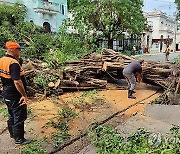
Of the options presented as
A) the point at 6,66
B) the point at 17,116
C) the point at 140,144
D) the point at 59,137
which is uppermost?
the point at 6,66

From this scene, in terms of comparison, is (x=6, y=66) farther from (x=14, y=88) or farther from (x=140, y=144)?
(x=140, y=144)

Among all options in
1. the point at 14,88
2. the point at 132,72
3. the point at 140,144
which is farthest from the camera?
the point at 132,72

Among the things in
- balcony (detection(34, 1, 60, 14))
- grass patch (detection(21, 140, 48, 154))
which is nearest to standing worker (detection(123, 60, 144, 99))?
grass patch (detection(21, 140, 48, 154))

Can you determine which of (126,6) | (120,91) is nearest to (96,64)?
(120,91)

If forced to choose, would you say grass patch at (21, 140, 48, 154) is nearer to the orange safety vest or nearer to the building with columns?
the orange safety vest

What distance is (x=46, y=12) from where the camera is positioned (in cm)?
2912

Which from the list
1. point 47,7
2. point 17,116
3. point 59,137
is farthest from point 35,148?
point 47,7

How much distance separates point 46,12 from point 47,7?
0.58 metres

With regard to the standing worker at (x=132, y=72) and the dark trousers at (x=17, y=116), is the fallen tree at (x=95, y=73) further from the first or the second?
the dark trousers at (x=17, y=116)

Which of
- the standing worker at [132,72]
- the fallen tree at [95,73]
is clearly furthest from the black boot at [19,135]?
the standing worker at [132,72]

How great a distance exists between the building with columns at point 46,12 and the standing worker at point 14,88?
23776 millimetres

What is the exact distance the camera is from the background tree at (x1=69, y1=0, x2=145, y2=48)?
1940cm

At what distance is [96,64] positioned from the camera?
912 centimetres

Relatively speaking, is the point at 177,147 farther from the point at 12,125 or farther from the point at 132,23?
the point at 132,23
